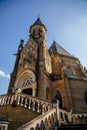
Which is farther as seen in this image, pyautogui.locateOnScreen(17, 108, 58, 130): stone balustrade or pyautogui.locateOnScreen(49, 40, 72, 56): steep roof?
pyautogui.locateOnScreen(49, 40, 72, 56): steep roof

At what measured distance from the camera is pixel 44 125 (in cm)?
729

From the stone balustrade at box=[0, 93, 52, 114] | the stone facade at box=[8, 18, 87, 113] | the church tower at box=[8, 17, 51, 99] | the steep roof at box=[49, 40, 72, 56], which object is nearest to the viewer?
the stone balustrade at box=[0, 93, 52, 114]

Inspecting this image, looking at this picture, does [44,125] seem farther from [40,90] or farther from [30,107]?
[40,90]

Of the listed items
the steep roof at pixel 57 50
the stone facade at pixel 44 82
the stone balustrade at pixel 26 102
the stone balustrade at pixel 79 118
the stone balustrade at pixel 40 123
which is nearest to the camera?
the stone balustrade at pixel 40 123

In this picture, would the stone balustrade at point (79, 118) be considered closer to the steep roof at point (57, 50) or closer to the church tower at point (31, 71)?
the church tower at point (31, 71)

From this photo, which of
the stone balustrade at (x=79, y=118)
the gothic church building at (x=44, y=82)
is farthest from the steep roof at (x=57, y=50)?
the stone balustrade at (x=79, y=118)

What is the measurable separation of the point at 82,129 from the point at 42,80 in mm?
9097

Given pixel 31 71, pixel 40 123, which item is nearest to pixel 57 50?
pixel 31 71

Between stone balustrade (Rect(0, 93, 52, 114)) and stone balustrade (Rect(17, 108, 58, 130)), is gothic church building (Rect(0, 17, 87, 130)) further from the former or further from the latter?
stone balustrade (Rect(17, 108, 58, 130))

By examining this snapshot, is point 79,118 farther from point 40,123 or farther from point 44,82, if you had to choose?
point 40,123

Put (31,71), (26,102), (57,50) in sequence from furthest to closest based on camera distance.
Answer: (57,50)
(31,71)
(26,102)

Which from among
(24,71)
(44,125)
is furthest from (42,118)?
(24,71)

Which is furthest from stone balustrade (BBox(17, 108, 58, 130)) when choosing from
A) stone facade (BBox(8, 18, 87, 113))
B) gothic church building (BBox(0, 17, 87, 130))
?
stone facade (BBox(8, 18, 87, 113))

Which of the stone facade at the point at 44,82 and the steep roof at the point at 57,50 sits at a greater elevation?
the steep roof at the point at 57,50
